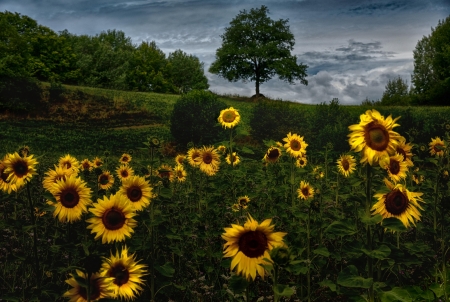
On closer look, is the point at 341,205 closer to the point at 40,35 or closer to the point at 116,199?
the point at 116,199

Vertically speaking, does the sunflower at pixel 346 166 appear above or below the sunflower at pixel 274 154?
below

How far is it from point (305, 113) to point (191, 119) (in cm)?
303

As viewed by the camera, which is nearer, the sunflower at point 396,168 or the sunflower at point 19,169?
the sunflower at point 19,169

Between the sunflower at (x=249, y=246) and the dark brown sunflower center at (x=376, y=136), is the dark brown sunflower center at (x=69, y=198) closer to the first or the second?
the sunflower at (x=249, y=246)

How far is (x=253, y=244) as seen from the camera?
7.25 ft

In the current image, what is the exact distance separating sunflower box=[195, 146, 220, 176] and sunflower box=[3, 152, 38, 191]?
2.06 meters

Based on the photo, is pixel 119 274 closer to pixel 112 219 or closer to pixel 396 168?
pixel 112 219

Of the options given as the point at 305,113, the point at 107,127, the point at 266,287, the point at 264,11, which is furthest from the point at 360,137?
the point at 305,113

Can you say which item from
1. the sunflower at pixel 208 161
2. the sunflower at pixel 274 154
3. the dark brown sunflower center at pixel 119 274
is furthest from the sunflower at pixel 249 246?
the sunflower at pixel 274 154

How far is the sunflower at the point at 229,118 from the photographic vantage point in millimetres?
5227

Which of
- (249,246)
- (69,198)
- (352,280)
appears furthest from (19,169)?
(352,280)

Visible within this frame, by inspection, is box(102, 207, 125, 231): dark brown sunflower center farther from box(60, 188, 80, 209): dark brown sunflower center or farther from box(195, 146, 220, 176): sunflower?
box(195, 146, 220, 176): sunflower

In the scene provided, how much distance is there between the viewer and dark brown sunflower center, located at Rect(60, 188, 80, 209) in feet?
10.3

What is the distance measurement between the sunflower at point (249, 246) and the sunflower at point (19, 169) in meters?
1.76
